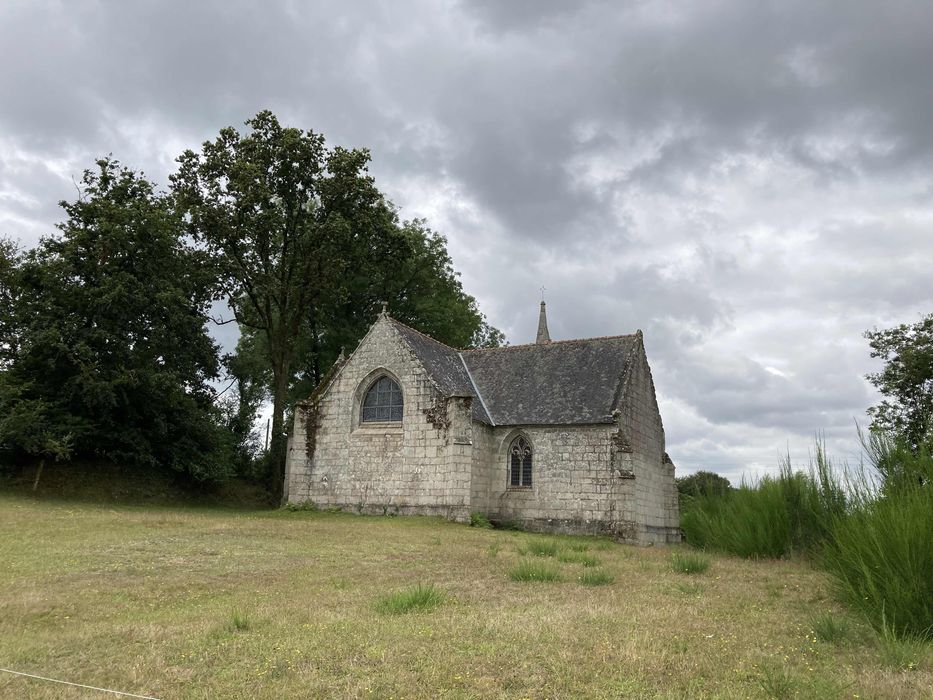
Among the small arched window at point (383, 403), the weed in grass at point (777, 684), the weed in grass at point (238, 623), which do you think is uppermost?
the small arched window at point (383, 403)

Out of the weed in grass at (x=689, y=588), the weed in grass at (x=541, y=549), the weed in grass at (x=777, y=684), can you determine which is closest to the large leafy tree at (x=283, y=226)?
the weed in grass at (x=541, y=549)

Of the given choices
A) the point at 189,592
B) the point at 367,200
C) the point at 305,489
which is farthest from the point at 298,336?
the point at 189,592

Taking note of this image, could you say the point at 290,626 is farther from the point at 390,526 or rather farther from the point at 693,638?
the point at 390,526

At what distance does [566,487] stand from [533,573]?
45.5ft

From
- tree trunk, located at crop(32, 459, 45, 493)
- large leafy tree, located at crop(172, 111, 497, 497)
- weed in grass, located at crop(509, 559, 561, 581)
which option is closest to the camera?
weed in grass, located at crop(509, 559, 561, 581)

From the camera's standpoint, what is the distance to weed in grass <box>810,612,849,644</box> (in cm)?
718

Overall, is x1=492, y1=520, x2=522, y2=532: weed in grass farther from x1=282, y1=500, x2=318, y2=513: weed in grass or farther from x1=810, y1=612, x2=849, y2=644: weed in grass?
x1=810, y1=612, x2=849, y2=644: weed in grass

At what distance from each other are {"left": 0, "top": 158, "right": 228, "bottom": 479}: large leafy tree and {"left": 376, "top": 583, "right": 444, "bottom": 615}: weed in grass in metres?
20.9

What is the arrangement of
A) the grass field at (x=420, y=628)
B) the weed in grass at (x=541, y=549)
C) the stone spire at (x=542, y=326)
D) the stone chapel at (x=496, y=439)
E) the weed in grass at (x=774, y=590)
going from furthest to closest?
1. the stone spire at (x=542, y=326)
2. the stone chapel at (x=496, y=439)
3. the weed in grass at (x=541, y=549)
4. the weed in grass at (x=774, y=590)
5. the grass field at (x=420, y=628)

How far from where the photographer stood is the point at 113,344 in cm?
2831

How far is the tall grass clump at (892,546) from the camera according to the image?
7.27 m

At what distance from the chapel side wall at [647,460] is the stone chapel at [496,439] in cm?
6

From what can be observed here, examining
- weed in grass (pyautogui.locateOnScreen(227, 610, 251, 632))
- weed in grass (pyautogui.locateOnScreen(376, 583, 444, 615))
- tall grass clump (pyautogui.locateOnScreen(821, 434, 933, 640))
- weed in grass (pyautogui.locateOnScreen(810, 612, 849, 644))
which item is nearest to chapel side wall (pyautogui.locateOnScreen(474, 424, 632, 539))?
tall grass clump (pyautogui.locateOnScreen(821, 434, 933, 640))

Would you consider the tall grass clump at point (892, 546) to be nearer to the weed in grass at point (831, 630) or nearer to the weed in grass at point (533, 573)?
the weed in grass at point (831, 630)
